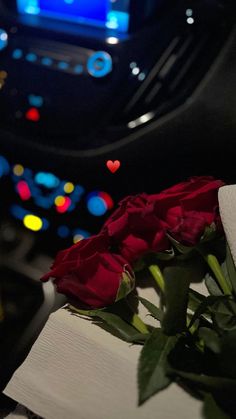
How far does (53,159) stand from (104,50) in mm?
134

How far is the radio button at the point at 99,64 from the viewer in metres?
0.63

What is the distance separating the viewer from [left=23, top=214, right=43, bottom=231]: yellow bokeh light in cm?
73

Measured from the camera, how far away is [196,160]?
616mm

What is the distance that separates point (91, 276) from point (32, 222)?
285mm

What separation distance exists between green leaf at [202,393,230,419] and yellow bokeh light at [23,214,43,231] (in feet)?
1.28

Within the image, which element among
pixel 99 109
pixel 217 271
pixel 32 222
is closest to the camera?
pixel 217 271

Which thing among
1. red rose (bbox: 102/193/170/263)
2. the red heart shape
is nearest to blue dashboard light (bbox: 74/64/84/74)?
the red heart shape

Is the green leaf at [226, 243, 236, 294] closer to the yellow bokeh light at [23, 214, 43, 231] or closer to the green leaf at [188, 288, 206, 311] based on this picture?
the green leaf at [188, 288, 206, 311]

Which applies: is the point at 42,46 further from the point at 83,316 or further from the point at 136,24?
the point at 83,316

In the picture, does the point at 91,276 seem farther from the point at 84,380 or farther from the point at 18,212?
the point at 18,212

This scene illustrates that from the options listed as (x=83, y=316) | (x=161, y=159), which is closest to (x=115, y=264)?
(x=83, y=316)

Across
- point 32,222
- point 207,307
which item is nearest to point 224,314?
point 207,307

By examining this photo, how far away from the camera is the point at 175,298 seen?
0.39 m

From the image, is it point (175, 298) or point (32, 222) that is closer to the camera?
point (175, 298)
